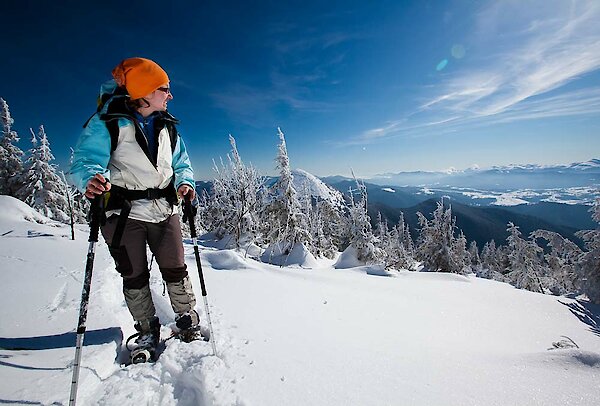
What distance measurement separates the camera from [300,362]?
2.31 m

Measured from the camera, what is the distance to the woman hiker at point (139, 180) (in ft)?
7.48

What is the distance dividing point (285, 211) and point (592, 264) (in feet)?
66.9

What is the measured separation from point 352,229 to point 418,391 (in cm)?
2238

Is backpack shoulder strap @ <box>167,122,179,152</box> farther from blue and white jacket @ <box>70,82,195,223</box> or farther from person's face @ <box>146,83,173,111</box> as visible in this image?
person's face @ <box>146,83,173,111</box>

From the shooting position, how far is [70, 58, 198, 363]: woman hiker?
2.28m

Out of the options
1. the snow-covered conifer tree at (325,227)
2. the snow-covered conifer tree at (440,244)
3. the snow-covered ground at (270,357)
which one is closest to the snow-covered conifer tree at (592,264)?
the snow-covered conifer tree at (440,244)

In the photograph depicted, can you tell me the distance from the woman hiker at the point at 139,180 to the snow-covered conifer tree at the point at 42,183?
31.0 meters

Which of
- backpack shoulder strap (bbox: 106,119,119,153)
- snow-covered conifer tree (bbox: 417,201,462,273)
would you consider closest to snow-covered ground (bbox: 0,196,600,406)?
backpack shoulder strap (bbox: 106,119,119,153)

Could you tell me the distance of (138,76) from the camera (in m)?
2.37

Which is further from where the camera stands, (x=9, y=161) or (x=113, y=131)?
(x=9, y=161)

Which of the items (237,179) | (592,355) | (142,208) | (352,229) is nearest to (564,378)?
(592,355)

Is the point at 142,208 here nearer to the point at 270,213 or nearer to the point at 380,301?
the point at 380,301

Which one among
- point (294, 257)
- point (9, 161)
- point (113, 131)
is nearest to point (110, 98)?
point (113, 131)

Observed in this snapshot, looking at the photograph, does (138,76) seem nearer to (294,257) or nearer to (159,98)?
(159,98)
